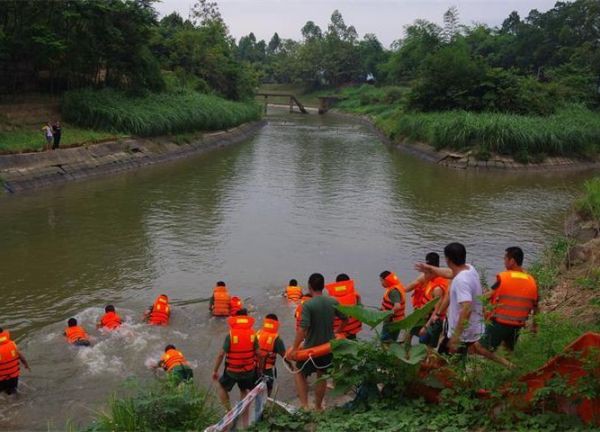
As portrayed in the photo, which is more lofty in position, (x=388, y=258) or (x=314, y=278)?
(x=314, y=278)

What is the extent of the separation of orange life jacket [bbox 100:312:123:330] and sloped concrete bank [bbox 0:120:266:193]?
13270 millimetres

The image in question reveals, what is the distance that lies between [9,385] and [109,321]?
2.65 metres

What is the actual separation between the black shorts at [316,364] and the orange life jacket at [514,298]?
82.9 inches

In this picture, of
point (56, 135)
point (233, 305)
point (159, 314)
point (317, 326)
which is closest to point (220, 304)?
point (233, 305)

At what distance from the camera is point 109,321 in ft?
36.5

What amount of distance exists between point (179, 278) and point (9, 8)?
2002cm

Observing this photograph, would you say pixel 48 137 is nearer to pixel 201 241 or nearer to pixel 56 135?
pixel 56 135

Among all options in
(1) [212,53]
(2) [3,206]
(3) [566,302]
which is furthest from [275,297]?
(1) [212,53]

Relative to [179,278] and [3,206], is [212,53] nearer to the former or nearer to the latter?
[3,206]

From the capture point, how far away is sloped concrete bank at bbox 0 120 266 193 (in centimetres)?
2291

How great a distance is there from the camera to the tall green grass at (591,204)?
56.5 ft

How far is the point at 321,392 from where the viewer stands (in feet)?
23.0

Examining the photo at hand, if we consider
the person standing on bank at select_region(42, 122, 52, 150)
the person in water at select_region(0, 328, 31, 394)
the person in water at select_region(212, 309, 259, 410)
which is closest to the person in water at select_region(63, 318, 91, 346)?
the person in water at select_region(0, 328, 31, 394)

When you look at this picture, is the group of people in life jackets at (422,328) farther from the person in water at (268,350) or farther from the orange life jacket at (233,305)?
the orange life jacket at (233,305)
